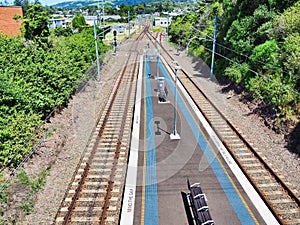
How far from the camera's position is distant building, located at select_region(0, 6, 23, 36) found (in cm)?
3109

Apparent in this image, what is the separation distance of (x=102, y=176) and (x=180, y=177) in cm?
350

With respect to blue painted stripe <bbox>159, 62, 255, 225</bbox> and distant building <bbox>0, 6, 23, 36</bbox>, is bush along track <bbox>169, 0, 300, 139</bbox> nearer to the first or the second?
blue painted stripe <bbox>159, 62, 255, 225</bbox>

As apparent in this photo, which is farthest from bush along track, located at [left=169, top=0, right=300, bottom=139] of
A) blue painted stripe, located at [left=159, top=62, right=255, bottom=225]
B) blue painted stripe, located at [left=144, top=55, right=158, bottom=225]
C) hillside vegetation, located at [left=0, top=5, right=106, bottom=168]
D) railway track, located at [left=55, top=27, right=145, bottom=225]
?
hillside vegetation, located at [left=0, top=5, right=106, bottom=168]

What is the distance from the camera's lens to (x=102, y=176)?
12484 mm

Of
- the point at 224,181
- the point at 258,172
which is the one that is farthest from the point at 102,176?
the point at 258,172

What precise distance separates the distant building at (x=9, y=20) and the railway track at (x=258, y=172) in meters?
24.7

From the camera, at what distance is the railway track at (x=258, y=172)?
10359mm

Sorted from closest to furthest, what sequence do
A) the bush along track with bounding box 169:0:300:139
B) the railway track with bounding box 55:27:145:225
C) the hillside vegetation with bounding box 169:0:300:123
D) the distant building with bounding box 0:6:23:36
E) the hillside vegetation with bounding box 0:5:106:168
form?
the railway track with bounding box 55:27:145:225 → the hillside vegetation with bounding box 0:5:106:168 → the bush along track with bounding box 169:0:300:139 → the hillside vegetation with bounding box 169:0:300:123 → the distant building with bounding box 0:6:23:36

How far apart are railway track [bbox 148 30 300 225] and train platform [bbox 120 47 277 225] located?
369 mm

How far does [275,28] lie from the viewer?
20.4m

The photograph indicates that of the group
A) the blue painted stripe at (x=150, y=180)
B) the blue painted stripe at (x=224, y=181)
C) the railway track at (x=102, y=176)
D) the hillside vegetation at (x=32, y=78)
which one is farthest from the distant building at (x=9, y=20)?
the blue painted stripe at (x=224, y=181)

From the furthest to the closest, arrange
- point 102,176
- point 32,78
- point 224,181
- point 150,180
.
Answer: point 32,78 → point 102,176 → point 150,180 → point 224,181

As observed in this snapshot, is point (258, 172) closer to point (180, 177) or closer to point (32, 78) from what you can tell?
point (180, 177)

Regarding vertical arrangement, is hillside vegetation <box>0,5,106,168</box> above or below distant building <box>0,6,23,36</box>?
below
